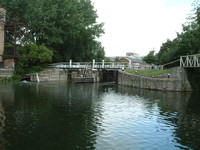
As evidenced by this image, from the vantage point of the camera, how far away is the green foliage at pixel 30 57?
171 feet

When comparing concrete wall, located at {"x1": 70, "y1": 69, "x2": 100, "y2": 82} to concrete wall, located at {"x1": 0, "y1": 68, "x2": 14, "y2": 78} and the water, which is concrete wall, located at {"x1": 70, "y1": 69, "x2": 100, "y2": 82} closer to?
concrete wall, located at {"x1": 0, "y1": 68, "x2": 14, "y2": 78}

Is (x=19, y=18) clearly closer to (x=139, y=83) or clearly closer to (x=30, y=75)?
(x=30, y=75)

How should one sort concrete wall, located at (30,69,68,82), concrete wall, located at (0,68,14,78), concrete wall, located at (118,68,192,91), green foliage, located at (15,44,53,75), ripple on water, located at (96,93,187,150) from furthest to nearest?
concrete wall, located at (30,69,68,82) → green foliage, located at (15,44,53,75) → concrete wall, located at (0,68,14,78) → concrete wall, located at (118,68,192,91) → ripple on water, located at (96,93,187,150)

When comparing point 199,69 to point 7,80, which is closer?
point 199,69

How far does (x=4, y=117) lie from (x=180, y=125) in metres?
13.0

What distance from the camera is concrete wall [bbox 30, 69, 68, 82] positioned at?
172 ft

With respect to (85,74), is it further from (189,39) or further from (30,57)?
(189,39)

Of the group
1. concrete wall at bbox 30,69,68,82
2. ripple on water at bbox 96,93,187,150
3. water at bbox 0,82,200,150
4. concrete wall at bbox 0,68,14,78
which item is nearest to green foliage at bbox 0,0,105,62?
concrete wall at bbox 30,69,68,82

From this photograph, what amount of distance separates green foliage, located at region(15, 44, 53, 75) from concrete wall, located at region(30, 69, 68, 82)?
165 cm

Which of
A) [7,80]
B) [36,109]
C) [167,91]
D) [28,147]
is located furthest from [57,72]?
[28,147]

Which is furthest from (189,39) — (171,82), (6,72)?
(6,72)

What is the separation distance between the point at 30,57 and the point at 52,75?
21.3 ft

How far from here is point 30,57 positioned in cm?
5241

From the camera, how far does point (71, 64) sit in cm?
5953
